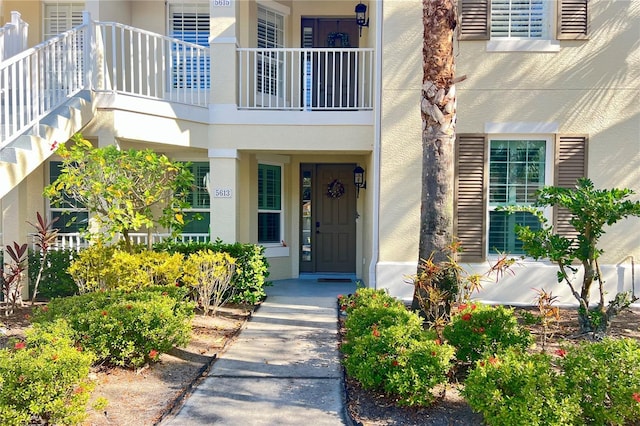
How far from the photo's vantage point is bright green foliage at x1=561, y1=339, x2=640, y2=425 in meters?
2.88

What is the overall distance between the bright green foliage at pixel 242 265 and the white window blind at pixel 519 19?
552 cm

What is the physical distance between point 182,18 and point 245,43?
5.27 ft

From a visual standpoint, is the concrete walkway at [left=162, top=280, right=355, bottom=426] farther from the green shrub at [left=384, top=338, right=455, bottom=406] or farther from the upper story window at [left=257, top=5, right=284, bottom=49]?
the upper story window at [left=257, top=5, right=284, bottom=49]

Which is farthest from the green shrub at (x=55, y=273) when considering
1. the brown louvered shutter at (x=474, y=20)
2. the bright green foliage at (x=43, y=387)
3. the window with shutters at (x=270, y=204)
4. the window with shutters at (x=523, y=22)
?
the window with shutters at (x=523, y=22)

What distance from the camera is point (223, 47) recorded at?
306 inches

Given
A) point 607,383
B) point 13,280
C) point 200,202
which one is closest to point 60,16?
point 200,202

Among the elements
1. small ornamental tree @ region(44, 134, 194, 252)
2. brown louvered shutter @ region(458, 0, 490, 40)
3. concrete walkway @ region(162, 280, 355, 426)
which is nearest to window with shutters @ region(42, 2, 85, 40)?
small ornamental tree @ region(44, 134, 194, 252)

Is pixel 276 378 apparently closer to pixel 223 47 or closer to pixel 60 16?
pixel 223 47

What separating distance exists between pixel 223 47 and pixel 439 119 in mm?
4654

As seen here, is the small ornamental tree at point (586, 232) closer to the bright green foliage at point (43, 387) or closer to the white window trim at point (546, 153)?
the white window trim at point (546, 153)

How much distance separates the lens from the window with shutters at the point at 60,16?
8.84 m

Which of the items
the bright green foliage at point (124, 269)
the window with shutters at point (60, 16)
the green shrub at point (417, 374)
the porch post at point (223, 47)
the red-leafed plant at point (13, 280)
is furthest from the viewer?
the window with shutters at point (60, 16)

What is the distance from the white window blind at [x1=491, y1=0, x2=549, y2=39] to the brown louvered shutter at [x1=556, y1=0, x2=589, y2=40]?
238mm

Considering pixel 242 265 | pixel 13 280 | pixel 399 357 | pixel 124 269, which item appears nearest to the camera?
pixel 399 357
